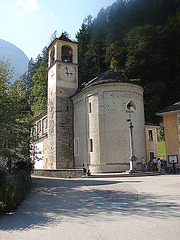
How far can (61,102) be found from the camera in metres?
28.4

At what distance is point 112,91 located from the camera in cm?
2319

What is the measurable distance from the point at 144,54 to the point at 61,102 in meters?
19.4

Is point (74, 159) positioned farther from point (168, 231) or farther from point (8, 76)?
point (168, 231)

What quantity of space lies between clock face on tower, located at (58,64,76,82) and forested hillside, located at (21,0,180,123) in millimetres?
12738

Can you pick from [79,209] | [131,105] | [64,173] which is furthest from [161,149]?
[79,209]

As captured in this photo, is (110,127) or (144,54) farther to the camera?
(144,54)

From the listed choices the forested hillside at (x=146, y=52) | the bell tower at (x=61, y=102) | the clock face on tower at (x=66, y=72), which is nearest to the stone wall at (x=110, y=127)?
the bell tower at (x=61, y=102)

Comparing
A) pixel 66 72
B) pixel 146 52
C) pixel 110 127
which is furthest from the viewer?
pixel 146 52

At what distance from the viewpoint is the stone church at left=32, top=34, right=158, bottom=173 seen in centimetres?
2195

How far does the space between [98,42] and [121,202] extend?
4789 cm

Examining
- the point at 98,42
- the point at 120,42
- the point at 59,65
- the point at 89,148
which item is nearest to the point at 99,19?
the point at 98,42

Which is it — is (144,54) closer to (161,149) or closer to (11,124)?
(161,149)

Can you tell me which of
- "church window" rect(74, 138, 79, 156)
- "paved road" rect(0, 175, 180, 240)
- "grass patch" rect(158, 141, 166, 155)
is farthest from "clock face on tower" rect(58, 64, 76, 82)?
"paved road" rect(0, 175, 180, 240)

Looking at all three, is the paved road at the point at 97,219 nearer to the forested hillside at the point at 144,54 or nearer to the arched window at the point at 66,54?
the arched window at the point at 66,54
